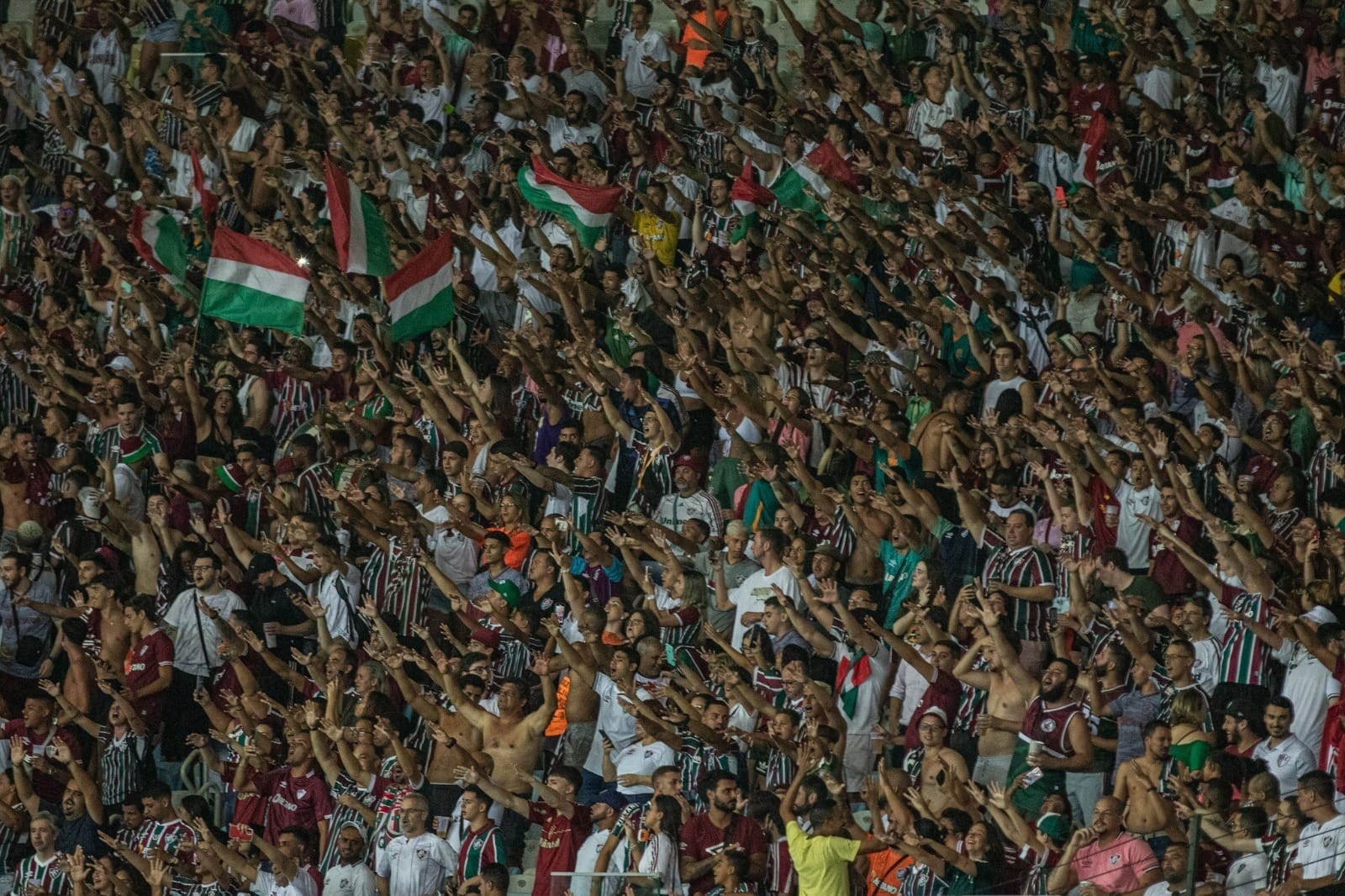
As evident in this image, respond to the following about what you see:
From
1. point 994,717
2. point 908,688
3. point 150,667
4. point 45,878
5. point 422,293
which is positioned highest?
point 994,717

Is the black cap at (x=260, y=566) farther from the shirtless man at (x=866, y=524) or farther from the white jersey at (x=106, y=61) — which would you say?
the white jersey at (x=106, y=61)

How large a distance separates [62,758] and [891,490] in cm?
495

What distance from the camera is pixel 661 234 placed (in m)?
19.2

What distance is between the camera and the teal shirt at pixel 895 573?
15414 millimetres

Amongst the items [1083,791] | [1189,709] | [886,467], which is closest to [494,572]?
[886,467]

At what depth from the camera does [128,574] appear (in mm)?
17469

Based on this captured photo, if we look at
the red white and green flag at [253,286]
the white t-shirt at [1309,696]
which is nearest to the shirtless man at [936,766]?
the white t-shirt at [1309,696]

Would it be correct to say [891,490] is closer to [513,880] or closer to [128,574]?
[513,880]

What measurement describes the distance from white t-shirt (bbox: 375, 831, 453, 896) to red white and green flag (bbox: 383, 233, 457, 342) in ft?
16.2

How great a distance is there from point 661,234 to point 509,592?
12.4 feet

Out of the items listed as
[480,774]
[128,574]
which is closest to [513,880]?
[480,774]

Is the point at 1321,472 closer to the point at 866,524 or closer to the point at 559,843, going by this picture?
the point at 866,524

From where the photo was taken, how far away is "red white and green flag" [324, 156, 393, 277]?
18516mm

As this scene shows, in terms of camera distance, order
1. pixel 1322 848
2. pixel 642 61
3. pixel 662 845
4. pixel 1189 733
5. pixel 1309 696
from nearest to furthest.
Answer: pixel 1322 848
pixel 1189 733
pixel 662 845
pixel 1309 696
pixel 642 61
